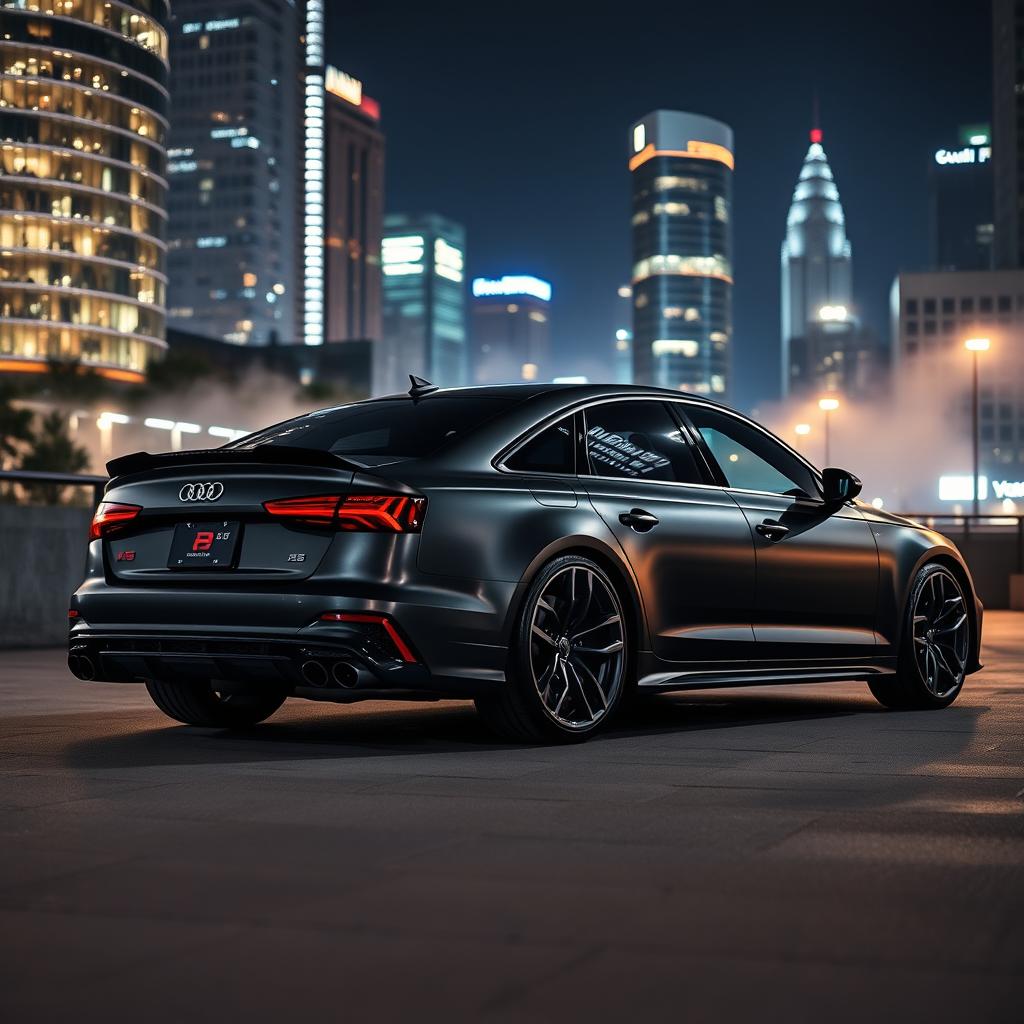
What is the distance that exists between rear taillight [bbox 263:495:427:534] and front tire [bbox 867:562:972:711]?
138 inches

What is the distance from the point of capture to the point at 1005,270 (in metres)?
198

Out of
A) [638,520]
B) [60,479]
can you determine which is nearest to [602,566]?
[638,520]

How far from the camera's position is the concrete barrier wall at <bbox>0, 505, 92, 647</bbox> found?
14.7 metres

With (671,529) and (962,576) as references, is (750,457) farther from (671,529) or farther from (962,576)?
(962,576)

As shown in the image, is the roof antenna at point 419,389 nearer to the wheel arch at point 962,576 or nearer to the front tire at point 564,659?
the front tire at point 564,659

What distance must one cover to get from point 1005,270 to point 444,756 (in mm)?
201284

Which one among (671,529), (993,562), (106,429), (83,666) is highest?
(106,429)

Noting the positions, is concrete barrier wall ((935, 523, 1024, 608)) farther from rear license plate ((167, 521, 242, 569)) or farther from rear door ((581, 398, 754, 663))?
rear license plate ((167, 521, 242, 569))

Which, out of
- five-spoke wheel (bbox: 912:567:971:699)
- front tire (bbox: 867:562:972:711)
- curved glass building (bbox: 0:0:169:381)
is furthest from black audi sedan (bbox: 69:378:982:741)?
curved glass building (bbox: 0:0:169:381)

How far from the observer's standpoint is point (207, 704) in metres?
7.93

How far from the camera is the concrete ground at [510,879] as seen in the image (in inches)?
119

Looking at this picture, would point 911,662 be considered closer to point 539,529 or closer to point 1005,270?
point 539,529

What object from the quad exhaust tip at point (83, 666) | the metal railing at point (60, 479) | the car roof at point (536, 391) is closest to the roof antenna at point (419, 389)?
the car roof at point (536, 391)

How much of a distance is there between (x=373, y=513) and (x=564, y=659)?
1074 millimetres
